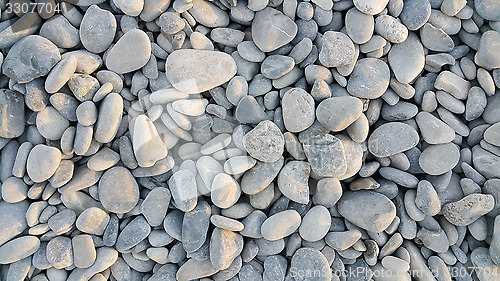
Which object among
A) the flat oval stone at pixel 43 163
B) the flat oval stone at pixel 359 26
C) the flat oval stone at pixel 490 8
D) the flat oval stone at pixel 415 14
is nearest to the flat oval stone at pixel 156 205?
the flat oval stone at pixel 43 163

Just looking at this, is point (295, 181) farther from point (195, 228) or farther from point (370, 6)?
point (370, 6)

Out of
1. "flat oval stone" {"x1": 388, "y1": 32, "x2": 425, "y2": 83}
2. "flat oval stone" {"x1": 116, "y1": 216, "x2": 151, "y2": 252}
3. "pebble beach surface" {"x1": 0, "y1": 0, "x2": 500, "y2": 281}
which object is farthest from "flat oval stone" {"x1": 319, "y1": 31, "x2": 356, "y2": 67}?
"flat oval stone" {"x1": 116, "y1": 216, "x2": 151, "y2": 252}

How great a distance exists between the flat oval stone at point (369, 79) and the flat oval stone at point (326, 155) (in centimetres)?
14

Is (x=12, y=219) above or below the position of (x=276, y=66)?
below

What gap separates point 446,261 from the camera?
1006 mm

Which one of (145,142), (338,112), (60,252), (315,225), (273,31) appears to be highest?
(273,31)

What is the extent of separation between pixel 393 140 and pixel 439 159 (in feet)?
0.41

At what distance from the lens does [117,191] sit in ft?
3.17

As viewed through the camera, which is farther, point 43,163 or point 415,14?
point 415,14

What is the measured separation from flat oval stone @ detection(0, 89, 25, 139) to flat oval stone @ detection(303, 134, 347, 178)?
0.70 m

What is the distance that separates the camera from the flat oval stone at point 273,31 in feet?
3.29

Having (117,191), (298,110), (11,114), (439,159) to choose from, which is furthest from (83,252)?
(439,159)

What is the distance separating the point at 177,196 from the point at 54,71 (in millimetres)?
412

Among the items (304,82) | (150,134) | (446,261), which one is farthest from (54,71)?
(446,261)
